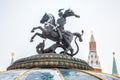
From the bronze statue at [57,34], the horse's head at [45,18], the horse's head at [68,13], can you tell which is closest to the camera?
the bronze statue at [57,34]

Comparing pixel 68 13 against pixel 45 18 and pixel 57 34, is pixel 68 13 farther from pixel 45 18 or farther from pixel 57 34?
pixel 57 34

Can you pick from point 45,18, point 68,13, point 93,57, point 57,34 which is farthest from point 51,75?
point 93,57

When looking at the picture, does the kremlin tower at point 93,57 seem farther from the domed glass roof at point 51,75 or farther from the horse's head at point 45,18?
the domed glass roof at point 51,75

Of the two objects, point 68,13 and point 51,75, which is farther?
point 68,13

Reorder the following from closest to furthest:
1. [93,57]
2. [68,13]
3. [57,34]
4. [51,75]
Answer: [51,75] → [57,34] → [68,13] → [93,57]

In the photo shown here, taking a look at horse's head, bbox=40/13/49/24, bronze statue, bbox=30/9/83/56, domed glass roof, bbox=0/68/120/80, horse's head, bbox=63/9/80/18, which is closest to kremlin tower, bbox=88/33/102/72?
horse's head, bbox=63/9/80/18

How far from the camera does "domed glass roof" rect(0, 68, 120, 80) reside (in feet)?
37.7

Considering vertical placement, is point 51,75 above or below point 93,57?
below

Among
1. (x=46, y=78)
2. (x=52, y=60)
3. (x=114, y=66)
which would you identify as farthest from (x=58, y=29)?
(x=114, y=66)

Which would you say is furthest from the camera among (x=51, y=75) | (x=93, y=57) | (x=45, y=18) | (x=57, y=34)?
(x=93, y=57)

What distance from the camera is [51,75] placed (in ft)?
38.3

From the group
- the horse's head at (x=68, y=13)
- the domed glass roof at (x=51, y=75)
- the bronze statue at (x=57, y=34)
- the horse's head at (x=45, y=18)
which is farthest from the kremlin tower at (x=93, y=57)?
the domed glass roof at (x=51, y=75)

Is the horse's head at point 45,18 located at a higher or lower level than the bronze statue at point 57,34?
higher

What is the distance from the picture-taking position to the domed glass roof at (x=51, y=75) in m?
11.5
